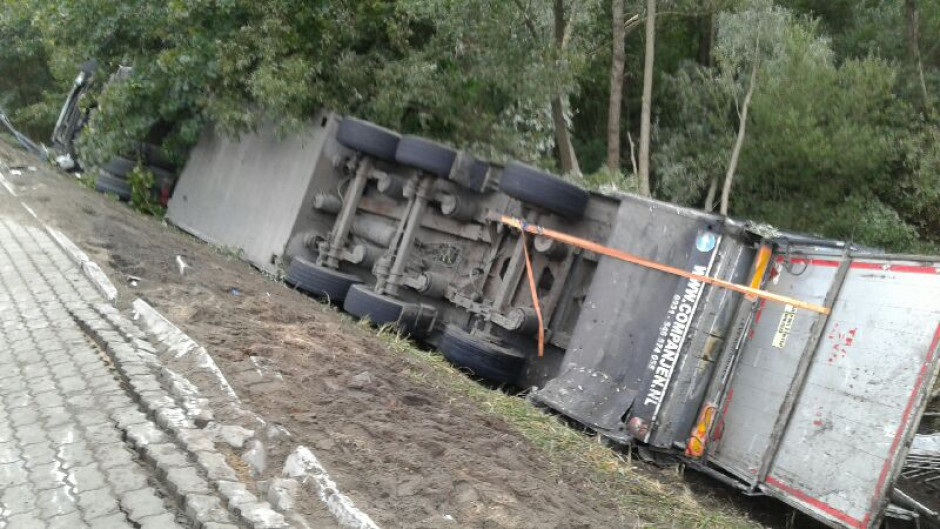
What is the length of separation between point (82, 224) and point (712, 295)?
733 cm

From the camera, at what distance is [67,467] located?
440 cm

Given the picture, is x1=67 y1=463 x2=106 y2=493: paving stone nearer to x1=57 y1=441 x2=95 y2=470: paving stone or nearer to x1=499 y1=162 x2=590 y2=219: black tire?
x1=57 y1=441 x2=95 y2=470: paving stone

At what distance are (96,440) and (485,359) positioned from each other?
138 inches

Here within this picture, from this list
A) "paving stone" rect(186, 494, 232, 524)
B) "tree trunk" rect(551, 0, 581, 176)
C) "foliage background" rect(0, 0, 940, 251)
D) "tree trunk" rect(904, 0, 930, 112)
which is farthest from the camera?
"tree trunk" rect(904, 0, 930, 112)

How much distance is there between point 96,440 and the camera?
4.65 meters

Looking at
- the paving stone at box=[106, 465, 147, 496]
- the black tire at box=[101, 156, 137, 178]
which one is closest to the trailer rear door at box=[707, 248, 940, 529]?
the paving stone at box=[106, 465, 147, 496]

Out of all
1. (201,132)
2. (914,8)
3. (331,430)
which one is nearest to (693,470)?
(331,430)

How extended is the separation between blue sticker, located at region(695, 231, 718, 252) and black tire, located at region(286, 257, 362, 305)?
13.6 feet

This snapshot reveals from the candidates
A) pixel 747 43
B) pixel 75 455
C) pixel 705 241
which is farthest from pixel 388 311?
pixel 747 43

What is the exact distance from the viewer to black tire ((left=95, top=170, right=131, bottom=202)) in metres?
14.1

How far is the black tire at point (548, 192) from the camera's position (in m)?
7.66

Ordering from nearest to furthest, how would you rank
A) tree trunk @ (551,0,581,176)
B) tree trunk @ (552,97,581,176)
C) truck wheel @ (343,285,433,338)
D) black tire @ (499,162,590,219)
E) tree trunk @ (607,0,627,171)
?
black tire @ (499,162,590,219), truck wheel @ (343,285,433,338), tree trunk @ (551,0,581,176), tree trunk @ (552,97,581,176), tree trunk @ (607,0,627,171)

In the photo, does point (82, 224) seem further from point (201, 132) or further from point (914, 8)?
point (914, 8)

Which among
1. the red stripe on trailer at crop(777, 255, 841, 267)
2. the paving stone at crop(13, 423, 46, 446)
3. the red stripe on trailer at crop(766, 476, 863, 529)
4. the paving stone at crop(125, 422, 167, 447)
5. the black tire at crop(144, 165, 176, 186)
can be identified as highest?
the red stripe on trailer at crop(777, 255, 841, 267)
